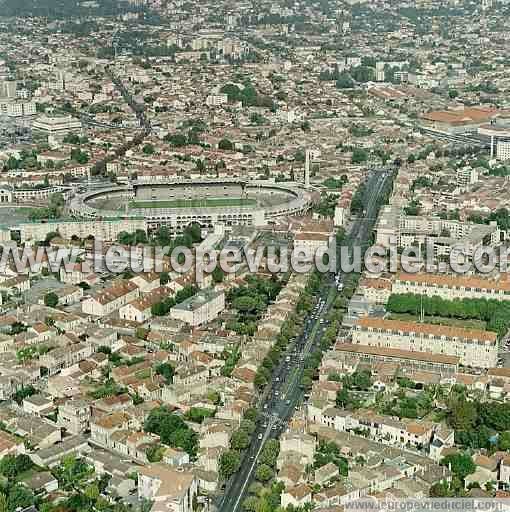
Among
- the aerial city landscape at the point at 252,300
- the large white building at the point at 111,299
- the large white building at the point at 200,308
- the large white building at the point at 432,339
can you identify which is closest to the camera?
the aerial city landscape at the point at 252,300

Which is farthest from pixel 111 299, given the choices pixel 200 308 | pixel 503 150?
pixel 503 150

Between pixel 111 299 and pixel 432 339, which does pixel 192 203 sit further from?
pixel 432 339

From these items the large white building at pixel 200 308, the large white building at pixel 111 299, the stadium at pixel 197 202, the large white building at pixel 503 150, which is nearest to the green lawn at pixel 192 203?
the stadium at pixel 197 202

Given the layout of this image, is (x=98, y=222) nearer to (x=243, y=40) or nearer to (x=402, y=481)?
(x=402, y=481)

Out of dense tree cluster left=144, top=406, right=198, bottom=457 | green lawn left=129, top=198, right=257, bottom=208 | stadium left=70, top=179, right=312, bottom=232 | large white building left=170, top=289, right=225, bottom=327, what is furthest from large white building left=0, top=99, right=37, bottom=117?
dense tree cluster left=144, top=406, right=198, bottom=457

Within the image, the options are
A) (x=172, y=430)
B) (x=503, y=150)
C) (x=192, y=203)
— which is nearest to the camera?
(x=172, y=430)

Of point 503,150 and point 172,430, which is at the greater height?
point 503,150

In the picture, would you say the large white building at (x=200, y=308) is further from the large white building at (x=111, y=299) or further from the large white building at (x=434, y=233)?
the large white building at (x=434, y=233)
